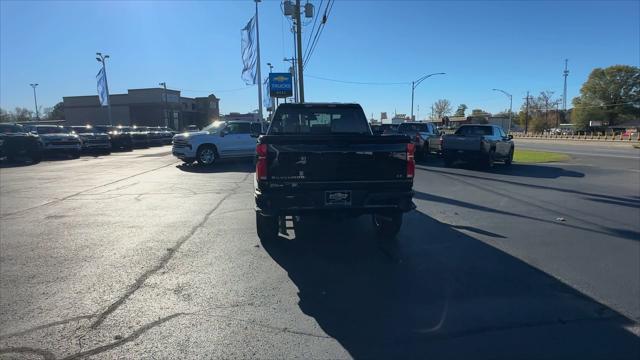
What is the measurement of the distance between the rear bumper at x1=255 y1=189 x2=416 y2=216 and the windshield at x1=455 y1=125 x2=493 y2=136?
42.1ft

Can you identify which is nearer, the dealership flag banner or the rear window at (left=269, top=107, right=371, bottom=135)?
the rear window at (left=269, top=107, right=371, bottom=135)

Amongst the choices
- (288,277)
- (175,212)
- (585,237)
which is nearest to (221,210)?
(175,212)

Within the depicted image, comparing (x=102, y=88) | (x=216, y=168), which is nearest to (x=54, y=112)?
(x=102, y=88)

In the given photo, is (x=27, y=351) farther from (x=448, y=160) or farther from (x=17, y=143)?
(x=17, y=143)

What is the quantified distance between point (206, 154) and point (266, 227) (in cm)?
1242

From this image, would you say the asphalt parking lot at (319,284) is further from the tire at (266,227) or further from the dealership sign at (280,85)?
the dealership sign at (280,85)

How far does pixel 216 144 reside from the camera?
1773 centimetres

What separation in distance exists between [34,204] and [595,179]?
15.9m

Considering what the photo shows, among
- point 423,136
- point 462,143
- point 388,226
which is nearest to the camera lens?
point 388,226

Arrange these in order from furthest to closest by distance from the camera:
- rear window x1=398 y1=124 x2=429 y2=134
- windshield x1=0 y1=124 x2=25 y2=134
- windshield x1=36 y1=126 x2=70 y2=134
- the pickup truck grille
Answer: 1. windshield x1=36 y1=126 x2=70 y2=134
2. rear window x1=398 y1=124 x2=429 y2=134
3. windshield x1=0 y1=124 x2=25 y2=134
4. the pickup truck grille

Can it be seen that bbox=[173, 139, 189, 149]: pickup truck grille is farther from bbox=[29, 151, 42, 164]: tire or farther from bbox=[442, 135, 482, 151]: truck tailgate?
bbox=[442, 135, 482, 151]: truck tailgate

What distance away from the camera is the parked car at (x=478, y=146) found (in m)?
16.3

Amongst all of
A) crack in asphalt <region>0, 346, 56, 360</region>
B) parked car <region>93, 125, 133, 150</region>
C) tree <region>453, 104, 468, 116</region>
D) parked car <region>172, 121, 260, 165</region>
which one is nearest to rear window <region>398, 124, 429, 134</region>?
parked car <region>172, 121, 260, 165</region>

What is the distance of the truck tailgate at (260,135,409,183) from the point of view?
17.1ft
